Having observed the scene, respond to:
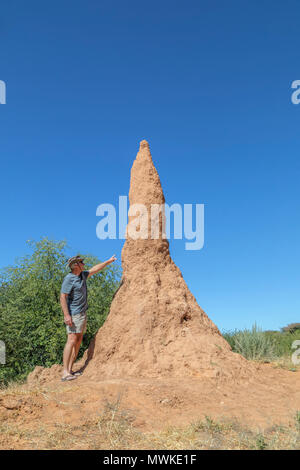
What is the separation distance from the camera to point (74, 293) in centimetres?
730

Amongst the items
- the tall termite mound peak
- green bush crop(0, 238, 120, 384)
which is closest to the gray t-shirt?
the tall termite mound peak

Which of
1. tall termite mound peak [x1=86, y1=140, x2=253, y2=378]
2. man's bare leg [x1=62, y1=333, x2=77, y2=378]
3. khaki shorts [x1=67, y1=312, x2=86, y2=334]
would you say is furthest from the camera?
khaki shorts [x1=67, y1=312, x2=86, y2=334]

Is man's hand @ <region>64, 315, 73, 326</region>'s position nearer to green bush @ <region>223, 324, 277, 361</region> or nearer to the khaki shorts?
the khaki shorts

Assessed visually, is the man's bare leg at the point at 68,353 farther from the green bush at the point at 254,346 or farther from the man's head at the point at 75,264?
the green bush at the point at 254,346

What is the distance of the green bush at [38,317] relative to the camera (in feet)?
36.6

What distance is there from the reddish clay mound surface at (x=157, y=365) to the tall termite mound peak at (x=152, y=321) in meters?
0.02

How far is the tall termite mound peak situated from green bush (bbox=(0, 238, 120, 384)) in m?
4.24

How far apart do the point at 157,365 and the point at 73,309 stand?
6.37 feet

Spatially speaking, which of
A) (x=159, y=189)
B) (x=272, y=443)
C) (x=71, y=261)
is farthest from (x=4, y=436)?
(x=159, y=189)

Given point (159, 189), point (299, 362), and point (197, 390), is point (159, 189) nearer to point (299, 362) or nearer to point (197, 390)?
point (197, 390)

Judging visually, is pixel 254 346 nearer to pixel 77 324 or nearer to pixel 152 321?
pixel 152 321

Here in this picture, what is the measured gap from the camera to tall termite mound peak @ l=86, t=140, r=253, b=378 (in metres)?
6.46

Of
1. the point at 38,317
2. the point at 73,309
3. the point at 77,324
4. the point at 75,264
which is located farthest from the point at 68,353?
the point at 38,317

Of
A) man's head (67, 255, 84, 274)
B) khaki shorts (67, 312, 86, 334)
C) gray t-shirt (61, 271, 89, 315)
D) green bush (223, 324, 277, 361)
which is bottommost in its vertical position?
green bush (223, 324, 277, 361)
